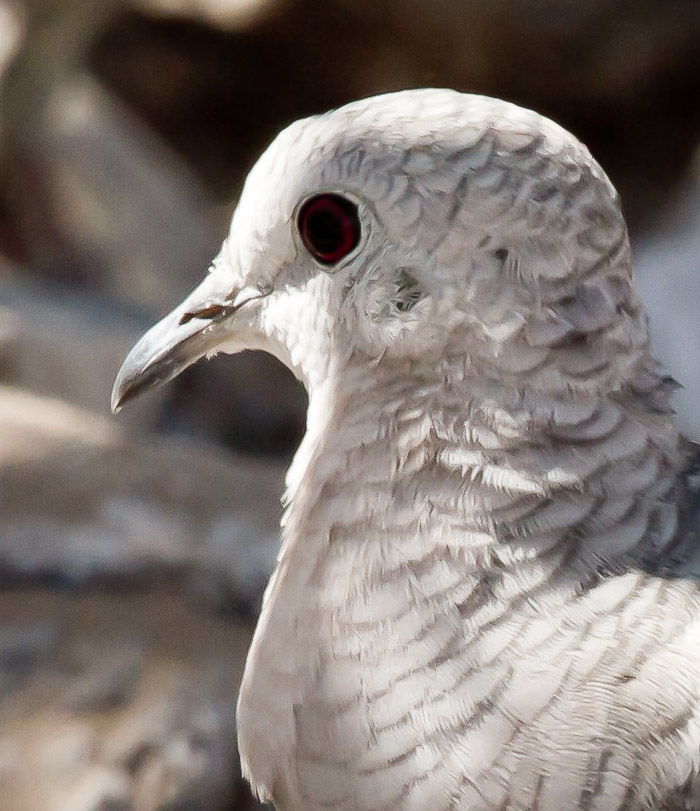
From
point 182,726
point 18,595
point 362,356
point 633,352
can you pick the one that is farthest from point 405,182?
point 18,595

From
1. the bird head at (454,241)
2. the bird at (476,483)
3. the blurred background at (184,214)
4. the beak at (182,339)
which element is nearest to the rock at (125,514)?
the blurred background at (184,214)

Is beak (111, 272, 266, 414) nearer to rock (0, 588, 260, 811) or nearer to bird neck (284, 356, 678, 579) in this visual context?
bird neck (284, 356, 678, 579)

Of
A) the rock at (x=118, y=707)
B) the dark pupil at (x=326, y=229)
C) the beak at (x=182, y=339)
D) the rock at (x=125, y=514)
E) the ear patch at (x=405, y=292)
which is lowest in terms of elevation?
the rock at (x=118, y=707)

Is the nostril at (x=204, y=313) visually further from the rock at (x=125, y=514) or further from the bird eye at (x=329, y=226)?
the rock at (x=125, y=514)

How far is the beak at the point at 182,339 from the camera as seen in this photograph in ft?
4.08

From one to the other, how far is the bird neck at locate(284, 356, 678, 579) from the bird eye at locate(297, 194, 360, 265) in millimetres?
124

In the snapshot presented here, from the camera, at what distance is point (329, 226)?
110cm

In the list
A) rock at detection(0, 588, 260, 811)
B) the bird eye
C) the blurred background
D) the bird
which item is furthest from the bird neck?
the blurred background

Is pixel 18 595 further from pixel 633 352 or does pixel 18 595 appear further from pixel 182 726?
pixel 633 352

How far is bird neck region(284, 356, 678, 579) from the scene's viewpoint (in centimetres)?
108

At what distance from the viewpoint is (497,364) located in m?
1.07

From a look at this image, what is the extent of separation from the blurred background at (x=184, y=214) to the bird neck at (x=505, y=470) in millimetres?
1012

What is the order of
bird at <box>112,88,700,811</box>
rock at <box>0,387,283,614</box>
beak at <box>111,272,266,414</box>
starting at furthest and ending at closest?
rock at <box>0,387,283,614</box>
beak at <box>111,272,266,414</box>
bird at <box>112,88,700,811</box>

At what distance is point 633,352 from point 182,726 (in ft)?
3.72
